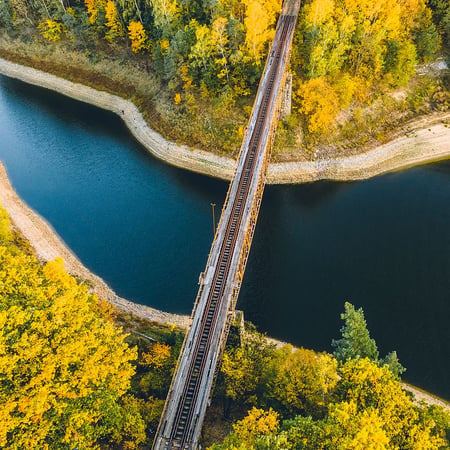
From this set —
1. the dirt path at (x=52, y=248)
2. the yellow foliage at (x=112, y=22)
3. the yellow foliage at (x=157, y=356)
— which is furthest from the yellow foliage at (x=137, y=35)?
the yellow foliage at (x=157, y=356)

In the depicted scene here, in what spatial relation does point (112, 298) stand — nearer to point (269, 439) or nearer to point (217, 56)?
point (269, 439)

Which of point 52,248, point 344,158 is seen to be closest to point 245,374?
point 52,248

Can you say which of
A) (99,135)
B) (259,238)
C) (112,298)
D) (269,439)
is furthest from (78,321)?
(99,135)

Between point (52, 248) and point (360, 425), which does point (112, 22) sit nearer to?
point (52, 248)

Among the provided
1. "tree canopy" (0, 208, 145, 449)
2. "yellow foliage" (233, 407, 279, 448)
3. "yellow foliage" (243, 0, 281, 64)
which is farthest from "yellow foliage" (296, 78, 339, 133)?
"yellow foliage" (233, 407, 279, 448)

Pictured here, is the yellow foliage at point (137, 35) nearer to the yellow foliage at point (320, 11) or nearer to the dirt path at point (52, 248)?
the yellow foliage at point (320, 11)

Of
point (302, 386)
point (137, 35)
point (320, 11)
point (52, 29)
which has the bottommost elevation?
point (302, 386)

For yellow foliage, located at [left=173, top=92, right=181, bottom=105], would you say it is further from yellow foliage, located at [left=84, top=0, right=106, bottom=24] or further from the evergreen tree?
the evergreen tree
